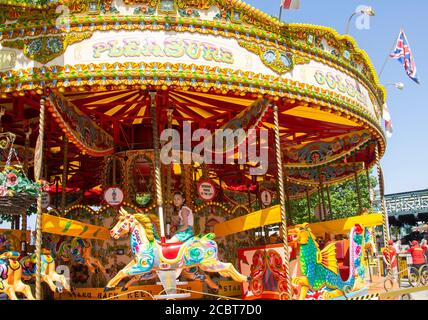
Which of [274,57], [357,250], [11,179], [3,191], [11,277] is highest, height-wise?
[274,57]

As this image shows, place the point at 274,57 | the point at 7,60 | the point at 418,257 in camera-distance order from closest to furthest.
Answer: the point at 7,60
the point at 274,57
the point at 418,257

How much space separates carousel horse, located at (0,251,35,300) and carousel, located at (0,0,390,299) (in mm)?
21

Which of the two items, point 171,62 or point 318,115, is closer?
point 171,62

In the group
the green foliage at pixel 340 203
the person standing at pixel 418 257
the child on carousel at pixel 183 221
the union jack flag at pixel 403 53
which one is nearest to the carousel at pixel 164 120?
the child on carousel at pixel 183 221

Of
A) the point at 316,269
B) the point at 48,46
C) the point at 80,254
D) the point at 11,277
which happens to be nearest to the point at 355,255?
the point at 316,269

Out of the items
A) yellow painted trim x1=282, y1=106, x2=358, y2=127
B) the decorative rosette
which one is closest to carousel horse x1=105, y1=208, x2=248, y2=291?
the decorative rosette

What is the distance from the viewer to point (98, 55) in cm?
841

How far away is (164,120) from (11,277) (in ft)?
18.4

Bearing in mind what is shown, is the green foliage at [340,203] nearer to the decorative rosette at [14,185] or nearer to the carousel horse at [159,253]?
the carousel horse at [159,253]

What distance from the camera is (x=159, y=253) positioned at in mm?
8477

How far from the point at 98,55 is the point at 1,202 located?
316 cm

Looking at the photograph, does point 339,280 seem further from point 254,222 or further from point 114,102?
point 114,102

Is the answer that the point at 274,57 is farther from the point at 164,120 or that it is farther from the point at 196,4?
the point at 164,120

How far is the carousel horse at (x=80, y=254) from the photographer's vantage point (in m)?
10.7
